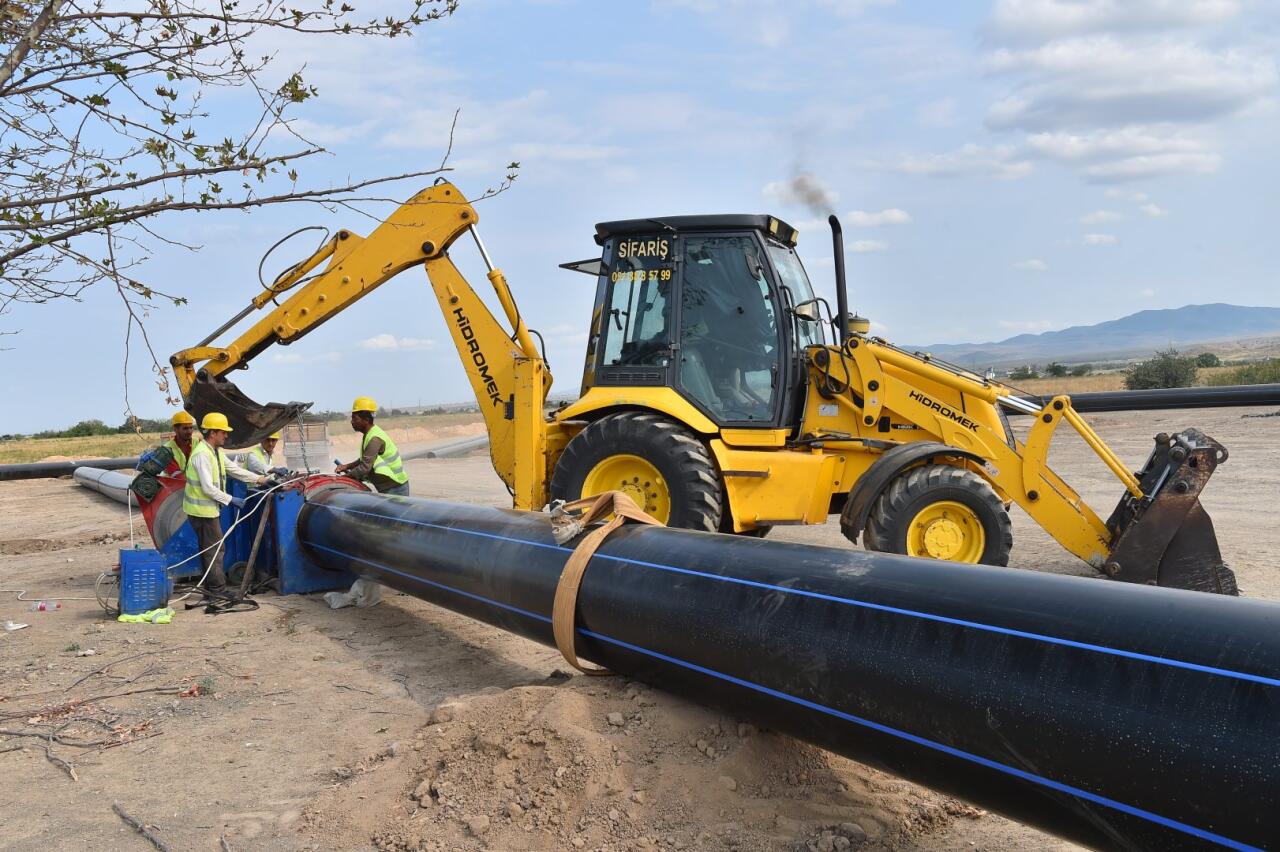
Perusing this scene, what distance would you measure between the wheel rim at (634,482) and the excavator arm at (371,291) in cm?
130

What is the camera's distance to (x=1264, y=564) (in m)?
8.14

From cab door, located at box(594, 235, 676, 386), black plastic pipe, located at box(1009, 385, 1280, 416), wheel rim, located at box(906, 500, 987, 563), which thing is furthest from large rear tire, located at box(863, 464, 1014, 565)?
black plastic pipe, located at box(1009, 385, 1280, 416)

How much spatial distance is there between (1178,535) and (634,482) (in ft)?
Result: 12.5

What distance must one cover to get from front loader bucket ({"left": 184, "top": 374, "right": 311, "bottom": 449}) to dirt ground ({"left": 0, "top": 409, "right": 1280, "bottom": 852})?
2.33 m

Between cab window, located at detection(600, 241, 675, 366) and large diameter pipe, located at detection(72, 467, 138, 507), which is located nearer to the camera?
cab window, located at detection(600, 241, 675, 366)

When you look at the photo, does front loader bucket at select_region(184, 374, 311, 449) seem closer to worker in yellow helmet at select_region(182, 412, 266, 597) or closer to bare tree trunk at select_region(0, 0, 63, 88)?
worker in yellow helmet at select_region(182, 412, 266, 597)

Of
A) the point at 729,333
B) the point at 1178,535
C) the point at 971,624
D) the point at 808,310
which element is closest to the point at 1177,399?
the point at 1178,535

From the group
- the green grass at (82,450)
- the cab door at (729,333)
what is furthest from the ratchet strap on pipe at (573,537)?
the green grass at (82,450)

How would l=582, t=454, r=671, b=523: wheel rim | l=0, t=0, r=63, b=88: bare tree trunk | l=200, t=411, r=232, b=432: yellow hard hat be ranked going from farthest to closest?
1. l=200, t=411, r=232, b=432: yellow hard hat
2. l=582, t=454, r=671, b=523: wheel rim
3. l=0, t=0, r=63, b=88: bare tree trunk

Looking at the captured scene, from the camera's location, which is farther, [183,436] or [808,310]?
[183,436]

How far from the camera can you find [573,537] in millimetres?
4906

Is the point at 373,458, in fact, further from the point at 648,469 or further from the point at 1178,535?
the point at 1178,535

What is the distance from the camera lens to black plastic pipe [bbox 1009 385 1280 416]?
17.3 metres

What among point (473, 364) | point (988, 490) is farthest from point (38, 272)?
point (988, 490)
